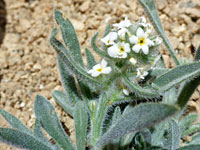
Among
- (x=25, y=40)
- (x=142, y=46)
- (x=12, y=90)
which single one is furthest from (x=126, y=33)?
(x=25, y=40)

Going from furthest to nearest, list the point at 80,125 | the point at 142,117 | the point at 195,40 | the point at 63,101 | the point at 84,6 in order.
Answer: the point at 84,6 → the point at 195,40 → the point at 63,101 → the point at 80,125 → the point at 142,117

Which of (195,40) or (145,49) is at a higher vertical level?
(145,49)

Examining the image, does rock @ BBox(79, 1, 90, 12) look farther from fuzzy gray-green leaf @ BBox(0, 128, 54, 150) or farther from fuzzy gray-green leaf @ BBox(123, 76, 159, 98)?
fuzzy gray-green leaf @ BBox(0, 128, 54, 150)

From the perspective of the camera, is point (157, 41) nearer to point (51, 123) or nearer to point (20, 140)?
point (51, 123)

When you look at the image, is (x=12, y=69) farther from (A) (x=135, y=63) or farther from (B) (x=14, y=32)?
(A) (x=135, y=63)

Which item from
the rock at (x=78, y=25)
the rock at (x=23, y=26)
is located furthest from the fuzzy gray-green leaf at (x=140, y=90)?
the rock at (x=23, y=26)

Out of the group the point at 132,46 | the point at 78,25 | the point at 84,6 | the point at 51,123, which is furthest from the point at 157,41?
the point at 84,6
